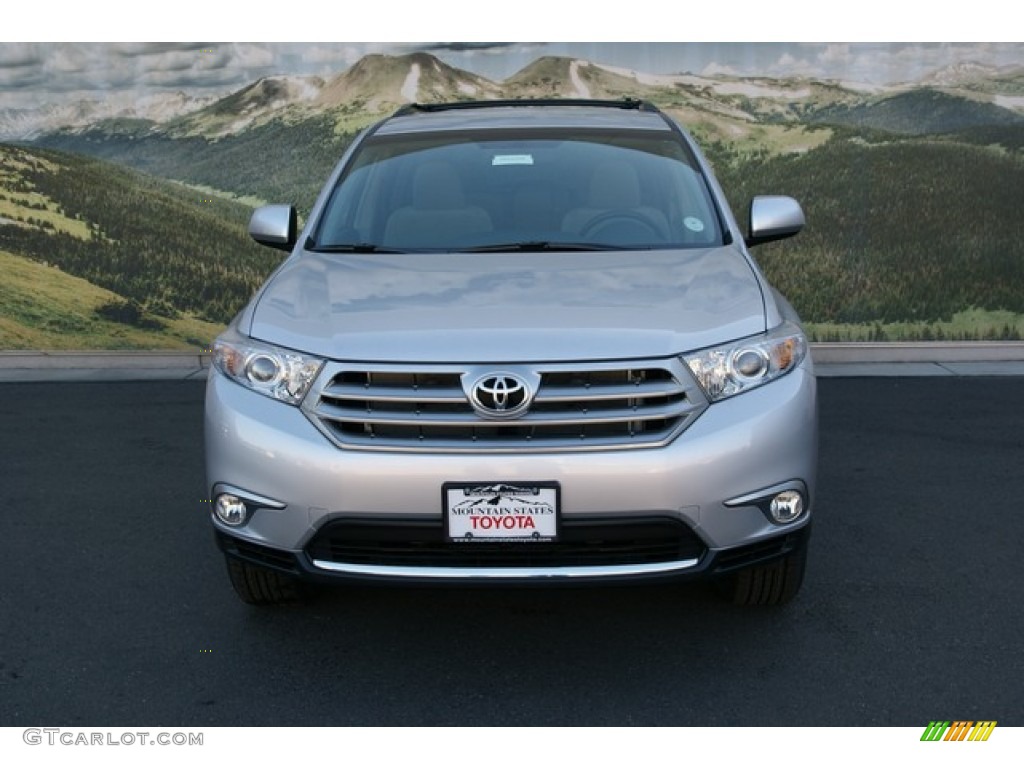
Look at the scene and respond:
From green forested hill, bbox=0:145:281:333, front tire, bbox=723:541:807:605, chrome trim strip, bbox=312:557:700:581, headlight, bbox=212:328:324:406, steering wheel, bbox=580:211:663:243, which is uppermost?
steering wheel, bbox=580:211:663:243

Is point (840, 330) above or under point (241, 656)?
under

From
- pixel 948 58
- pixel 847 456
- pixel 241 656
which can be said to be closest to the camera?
pixel 241 656

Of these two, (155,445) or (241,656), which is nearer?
(241,656)

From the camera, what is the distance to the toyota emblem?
3475 millimetres

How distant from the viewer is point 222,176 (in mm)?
10094

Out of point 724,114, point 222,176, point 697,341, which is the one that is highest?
point 697,341

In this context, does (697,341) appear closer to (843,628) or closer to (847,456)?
(843,628)

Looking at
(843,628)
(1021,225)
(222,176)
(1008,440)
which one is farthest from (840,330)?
(843,628)

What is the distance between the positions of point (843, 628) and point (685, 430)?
1055 mm

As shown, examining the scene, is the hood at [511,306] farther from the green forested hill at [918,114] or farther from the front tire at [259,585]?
the green forested hill at [918,114]

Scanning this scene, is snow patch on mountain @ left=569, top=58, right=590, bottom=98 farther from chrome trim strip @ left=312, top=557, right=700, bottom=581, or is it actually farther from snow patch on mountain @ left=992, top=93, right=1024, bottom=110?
chrome trim strip @ left=312, top=557, right=700, bottom=581

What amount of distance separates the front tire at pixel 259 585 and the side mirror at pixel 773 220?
222 centimetres

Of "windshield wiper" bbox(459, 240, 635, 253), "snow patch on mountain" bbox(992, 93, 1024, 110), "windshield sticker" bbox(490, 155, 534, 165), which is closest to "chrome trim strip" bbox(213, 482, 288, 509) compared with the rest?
"windshield wiper" bbox(459, 240, 635, 253)

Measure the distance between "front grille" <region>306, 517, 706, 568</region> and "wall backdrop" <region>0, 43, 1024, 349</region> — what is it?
6419 mm
